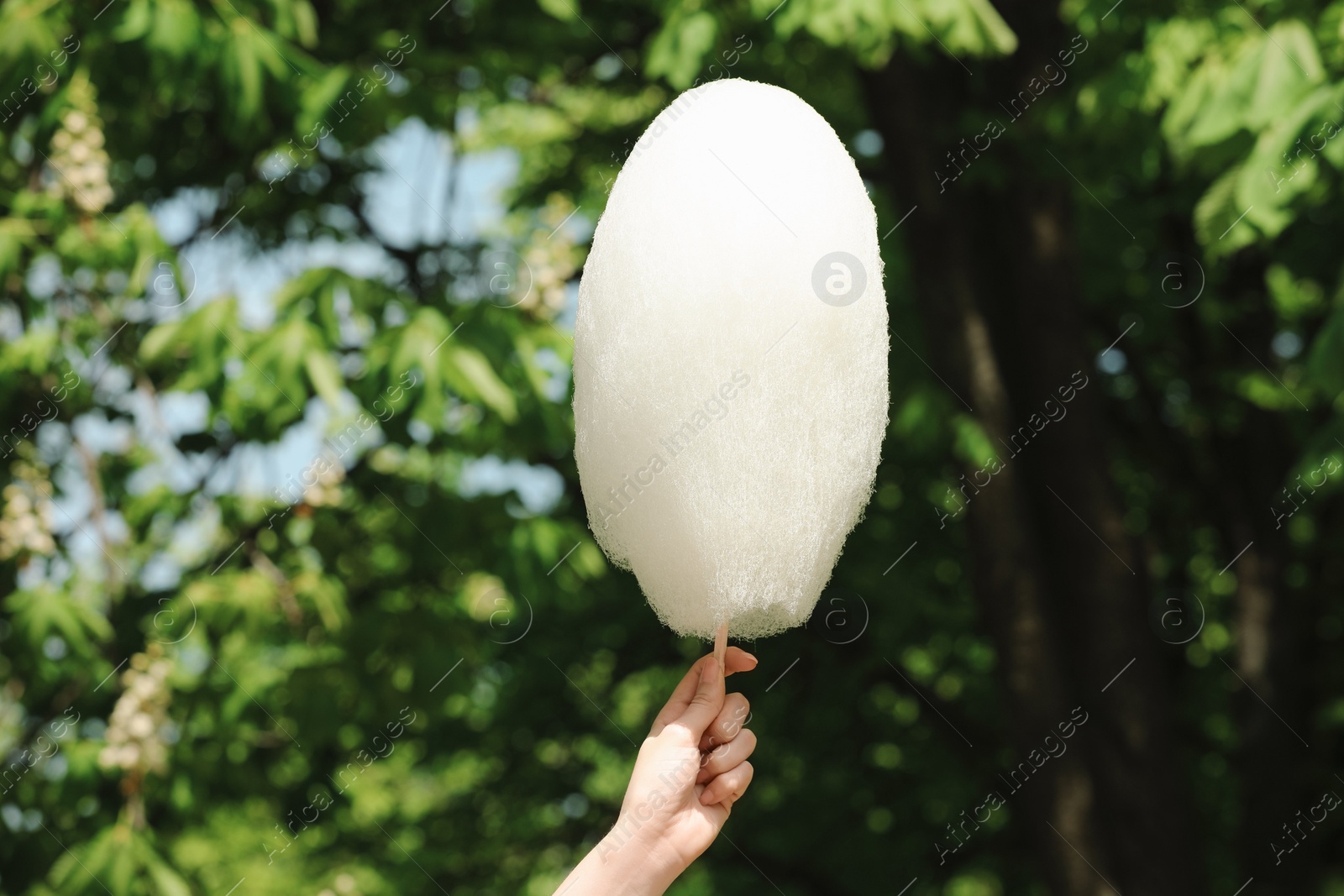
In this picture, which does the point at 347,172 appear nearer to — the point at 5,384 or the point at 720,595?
the point at 5,384

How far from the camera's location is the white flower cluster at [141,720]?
12.7 ft

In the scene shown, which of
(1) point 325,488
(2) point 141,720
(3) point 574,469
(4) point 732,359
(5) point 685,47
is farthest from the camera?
(3) point 574,469

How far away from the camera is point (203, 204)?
507cm

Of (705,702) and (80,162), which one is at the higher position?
(80,162)

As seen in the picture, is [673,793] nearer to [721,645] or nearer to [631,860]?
[631,860]

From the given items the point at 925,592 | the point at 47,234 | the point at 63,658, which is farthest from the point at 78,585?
the point at 925,592

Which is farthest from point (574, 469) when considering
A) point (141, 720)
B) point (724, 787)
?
point (724, 787)

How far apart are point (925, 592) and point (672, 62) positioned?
440 centimetres

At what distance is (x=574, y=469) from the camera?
17.1 feet

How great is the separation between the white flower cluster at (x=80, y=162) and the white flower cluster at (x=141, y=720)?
1.53m

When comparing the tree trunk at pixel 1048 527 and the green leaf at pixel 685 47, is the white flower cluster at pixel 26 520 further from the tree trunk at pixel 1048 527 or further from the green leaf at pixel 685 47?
the tree trunk at pixel 1048 527

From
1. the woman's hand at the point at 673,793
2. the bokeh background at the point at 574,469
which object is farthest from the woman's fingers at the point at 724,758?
the bokeh background at the point at 574,469

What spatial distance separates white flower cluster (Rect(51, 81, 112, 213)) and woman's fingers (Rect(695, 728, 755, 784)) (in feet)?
10.6

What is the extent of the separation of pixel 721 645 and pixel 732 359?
40 centimetres
